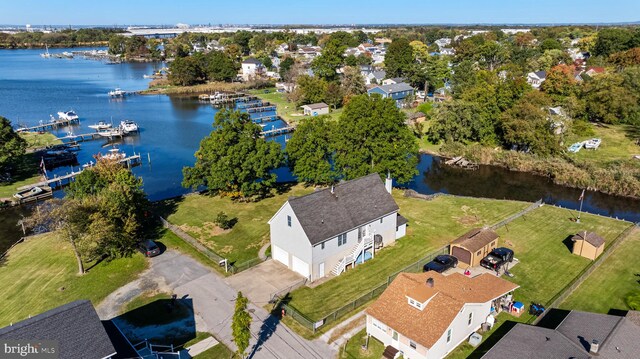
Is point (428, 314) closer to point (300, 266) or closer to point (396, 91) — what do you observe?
point (300, 266)

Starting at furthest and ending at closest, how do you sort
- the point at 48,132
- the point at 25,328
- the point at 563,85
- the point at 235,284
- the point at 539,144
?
the point at 563,85 → the point at 48,132 → the point at 539,144 → the point at 235,284 → the point at 25,328

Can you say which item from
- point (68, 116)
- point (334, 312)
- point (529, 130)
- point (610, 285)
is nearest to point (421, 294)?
point (334, 312)

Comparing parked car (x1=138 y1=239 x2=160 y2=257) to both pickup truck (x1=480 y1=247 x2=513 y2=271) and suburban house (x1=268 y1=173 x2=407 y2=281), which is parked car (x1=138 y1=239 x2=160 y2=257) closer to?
suburban house (x1=268 y1=173 x2=407 y2=281)

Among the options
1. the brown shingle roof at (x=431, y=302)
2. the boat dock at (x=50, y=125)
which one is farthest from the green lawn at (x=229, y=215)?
the boat dock at (x=50, y=125)

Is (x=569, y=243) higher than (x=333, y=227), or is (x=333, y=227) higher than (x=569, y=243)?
(x=333, y=227)

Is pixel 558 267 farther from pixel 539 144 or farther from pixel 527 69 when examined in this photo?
pixel 527 69

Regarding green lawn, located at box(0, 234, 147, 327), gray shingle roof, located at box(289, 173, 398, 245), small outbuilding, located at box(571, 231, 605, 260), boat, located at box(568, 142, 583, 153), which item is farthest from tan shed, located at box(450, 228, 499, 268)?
boat, located at box(568, 142, 583, 153)

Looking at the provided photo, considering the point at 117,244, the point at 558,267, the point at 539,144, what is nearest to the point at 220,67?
the point at 539,144
